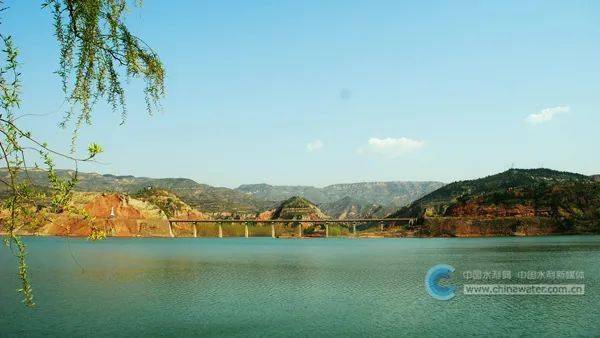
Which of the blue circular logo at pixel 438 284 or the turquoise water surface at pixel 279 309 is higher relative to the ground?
the turquoise water surface at pixel 279 309

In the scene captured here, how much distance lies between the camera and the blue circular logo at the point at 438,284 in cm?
4207

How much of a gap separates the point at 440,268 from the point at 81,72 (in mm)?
66006

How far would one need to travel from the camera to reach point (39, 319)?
105 ft

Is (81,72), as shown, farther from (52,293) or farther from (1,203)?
(52,293)

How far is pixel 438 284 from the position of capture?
50312 mm

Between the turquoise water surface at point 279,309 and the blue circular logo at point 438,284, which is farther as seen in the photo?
the blue circular logo at point 438,284

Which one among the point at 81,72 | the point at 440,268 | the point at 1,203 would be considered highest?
the point at 81,72

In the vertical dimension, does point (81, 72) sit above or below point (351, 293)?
above

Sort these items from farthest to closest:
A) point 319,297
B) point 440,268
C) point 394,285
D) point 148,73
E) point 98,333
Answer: point 440,268
point 394,285
point 319,297
point 98,333
point 148,73

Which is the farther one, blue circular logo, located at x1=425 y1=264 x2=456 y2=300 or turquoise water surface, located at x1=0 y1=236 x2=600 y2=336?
blue circular logo, located at x1=425 y1=264 x2=456 y2=300

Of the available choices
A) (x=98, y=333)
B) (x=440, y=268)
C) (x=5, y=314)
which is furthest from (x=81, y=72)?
(x=440, y=268)

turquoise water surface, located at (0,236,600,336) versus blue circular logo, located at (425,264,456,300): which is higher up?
turquoise water surface, located at (0,236,600,336)

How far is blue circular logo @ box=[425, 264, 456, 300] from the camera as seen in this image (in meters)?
42.1

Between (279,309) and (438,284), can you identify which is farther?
(438,284)
